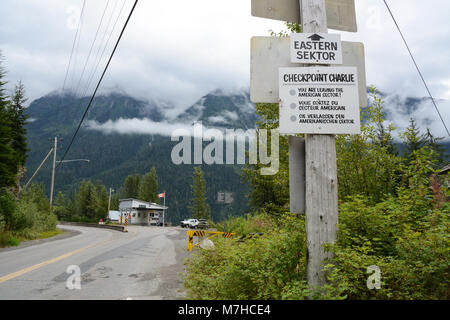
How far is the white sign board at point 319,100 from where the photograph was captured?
376 centimetres

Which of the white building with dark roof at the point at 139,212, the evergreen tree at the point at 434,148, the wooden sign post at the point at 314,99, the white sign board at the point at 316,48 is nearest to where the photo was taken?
the wooden sign post at the point at 314,99

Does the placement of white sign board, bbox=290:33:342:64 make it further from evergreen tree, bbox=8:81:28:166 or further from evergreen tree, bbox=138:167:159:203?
evergreen tree, bbox=138:167:159:203

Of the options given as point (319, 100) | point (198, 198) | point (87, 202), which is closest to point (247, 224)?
point (319, 100)

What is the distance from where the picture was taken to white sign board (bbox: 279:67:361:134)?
148 inches

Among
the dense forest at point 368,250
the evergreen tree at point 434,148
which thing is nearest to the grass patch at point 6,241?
the dense forest at point 368,250

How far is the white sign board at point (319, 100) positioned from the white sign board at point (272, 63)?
0.17 metres

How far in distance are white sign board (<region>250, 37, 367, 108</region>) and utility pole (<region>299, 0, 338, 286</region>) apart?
748 millimetres

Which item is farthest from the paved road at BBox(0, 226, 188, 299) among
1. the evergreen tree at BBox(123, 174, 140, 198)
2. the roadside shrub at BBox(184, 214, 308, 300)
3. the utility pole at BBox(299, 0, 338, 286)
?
the evergreen tree at BBox(123, 174, 140, 198)

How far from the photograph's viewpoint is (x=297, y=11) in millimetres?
4332

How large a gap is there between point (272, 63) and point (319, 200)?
1830mm

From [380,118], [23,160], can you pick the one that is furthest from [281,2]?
[23,160]

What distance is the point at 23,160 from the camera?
33.0 metres

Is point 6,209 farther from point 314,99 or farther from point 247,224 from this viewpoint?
point 314,99

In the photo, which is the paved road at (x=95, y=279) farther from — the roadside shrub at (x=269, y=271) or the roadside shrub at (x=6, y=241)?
the roadside shrub at (x=6, y=241)
